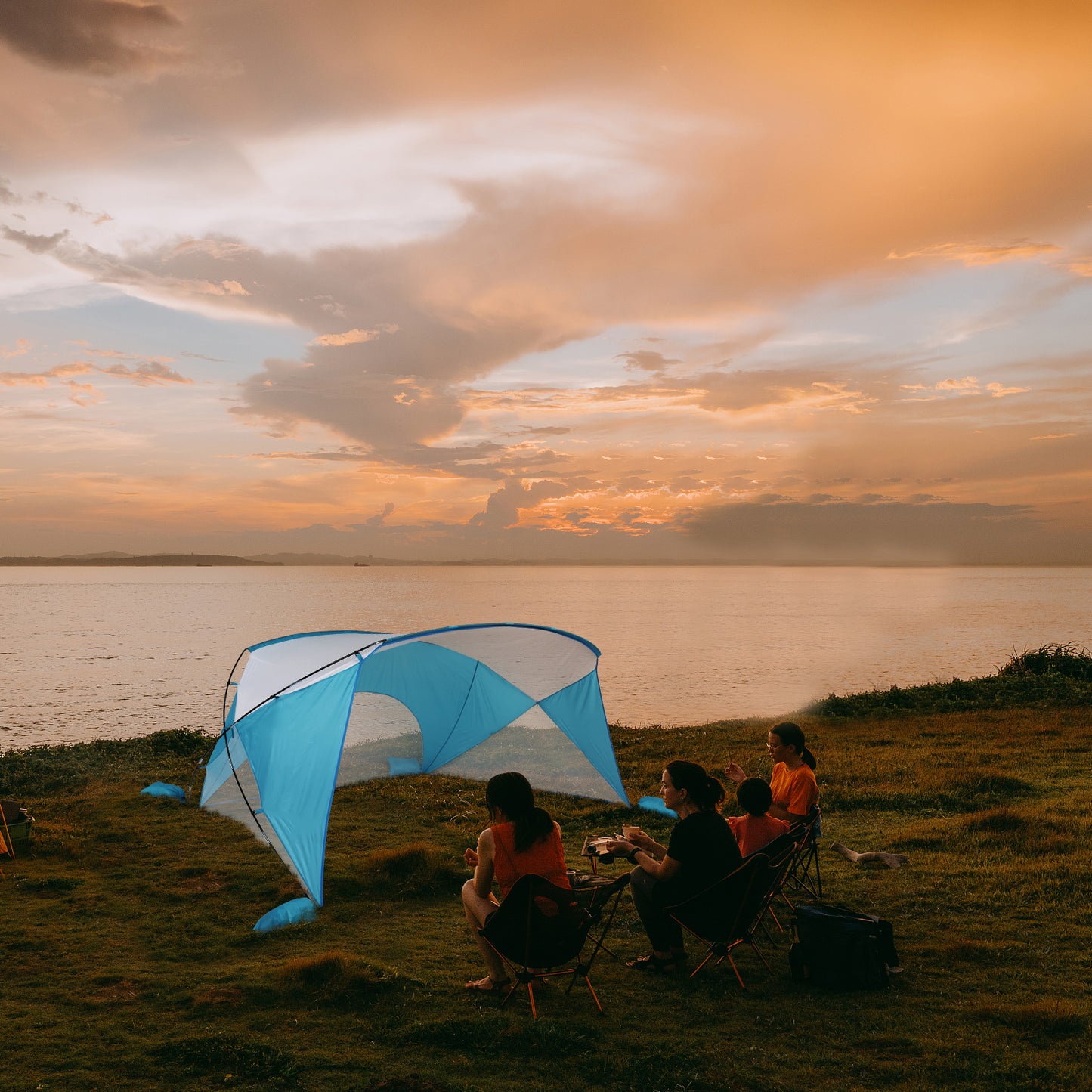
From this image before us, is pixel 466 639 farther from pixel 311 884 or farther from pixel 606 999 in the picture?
pixel 606 999

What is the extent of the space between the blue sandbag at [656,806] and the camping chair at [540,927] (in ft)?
17.8

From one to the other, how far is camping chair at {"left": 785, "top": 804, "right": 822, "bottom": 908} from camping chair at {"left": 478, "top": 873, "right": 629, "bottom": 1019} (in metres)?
1.59

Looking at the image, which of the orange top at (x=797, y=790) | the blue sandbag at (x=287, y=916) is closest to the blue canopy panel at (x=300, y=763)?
the blue sandbag at (x=287, y=916)

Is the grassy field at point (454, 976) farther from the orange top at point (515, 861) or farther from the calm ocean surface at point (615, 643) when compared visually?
the calm ocean surface at point (615, 643)

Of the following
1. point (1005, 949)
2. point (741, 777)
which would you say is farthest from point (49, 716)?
point (1005, 949)

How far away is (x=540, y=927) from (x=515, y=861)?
0.45 meters

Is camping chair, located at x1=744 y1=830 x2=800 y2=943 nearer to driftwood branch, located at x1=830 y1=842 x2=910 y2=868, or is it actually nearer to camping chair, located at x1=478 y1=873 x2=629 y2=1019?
camping chair, located at x1=478 y1=873 x2=629 y2=1019

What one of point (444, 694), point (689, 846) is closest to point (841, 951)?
point (689, 846)

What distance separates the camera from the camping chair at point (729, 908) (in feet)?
19.2

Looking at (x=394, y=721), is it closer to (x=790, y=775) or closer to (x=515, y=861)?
(x=790, y=775)

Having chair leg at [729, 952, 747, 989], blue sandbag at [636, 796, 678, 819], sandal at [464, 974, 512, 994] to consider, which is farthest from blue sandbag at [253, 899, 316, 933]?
blue sandbag at [636, 796, 678, 819]

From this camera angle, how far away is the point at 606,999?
584 cm

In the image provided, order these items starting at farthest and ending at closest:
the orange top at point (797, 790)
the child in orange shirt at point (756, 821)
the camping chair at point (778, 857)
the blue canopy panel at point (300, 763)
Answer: the blue canopy panel at point (300, 763) → the orange top at point (797, 790) → the child in orange shirt at point (756, 821) → the camping chair at point (778, 857)

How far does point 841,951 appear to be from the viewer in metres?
5.87
